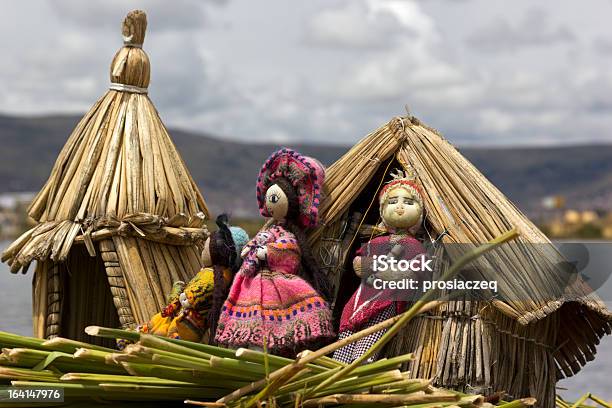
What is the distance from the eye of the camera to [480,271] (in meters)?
5.05

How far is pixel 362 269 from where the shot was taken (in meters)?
5.31

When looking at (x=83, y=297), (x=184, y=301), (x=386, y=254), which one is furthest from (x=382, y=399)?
(x=83, y=297)

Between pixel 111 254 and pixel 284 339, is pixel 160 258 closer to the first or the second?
pixel 111 254

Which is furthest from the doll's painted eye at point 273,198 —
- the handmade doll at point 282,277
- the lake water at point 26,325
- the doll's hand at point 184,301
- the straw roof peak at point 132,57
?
the lake water at point 26,325

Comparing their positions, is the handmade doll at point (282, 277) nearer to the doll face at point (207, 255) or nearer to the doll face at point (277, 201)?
the doll face at point (277, 201)

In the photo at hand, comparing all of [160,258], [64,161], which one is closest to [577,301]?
[160,258]

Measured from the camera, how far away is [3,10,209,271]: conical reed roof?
582cm

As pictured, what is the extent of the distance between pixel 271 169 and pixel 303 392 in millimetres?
1786

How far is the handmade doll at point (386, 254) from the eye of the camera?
205 inches

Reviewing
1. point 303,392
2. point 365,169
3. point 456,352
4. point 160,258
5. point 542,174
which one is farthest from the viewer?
point 542,174

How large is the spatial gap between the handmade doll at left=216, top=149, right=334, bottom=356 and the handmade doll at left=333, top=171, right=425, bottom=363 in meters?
0.13

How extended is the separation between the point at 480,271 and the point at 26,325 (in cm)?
458

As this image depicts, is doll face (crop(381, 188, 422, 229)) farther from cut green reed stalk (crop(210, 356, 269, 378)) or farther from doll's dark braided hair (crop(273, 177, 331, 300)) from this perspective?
cut green reed stalk (crop(210, 356, 269, 378))

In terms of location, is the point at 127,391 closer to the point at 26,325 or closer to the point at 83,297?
the point at 83,297
